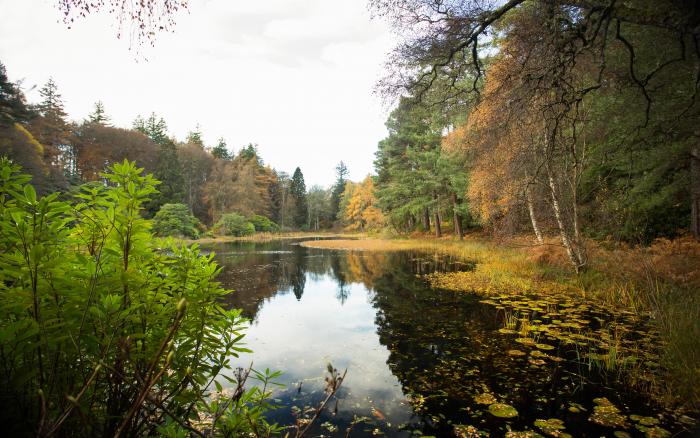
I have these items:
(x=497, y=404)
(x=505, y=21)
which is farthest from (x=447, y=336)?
(x=505, y=21)

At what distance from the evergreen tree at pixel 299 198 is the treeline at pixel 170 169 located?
19 cm

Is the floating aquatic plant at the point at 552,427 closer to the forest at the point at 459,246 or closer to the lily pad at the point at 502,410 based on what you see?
the lily pad at the point at 502,410

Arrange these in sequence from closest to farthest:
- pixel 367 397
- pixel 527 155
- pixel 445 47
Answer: pixel 367 397, pixel 445 47, pixel 527 155

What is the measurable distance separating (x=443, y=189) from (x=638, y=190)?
17.2m

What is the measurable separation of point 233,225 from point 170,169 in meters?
9.33

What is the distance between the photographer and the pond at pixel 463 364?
3.50 metres

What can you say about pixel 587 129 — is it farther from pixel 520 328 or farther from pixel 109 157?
pixel 109 157

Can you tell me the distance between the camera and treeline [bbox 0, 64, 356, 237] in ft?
83.5

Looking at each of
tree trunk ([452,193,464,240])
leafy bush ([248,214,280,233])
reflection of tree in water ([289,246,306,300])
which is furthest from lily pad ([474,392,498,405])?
leafy bush ([248,214,280,233])

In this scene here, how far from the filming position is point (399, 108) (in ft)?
22.8

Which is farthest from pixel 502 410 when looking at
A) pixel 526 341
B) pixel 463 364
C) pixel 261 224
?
pixel 261 224

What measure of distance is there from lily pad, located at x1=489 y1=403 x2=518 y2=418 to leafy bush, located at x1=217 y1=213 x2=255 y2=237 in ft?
132

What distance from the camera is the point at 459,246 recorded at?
2091 cm

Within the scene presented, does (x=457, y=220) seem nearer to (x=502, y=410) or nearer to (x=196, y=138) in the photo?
(x=502, y=410)
